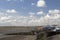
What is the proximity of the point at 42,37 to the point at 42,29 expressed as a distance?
5173mm

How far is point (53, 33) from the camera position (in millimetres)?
31781

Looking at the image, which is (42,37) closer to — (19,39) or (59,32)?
(19,39)

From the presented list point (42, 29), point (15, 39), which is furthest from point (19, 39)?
point (42, 29)

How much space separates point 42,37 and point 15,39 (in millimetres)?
7603

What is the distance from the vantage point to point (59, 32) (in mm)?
33156

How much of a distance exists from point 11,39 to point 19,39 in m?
1.50

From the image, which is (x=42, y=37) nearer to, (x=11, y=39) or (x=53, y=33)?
(x=11, y=39)

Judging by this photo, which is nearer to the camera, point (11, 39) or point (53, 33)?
point (11, 39)

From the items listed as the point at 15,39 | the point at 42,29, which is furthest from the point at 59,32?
the point at 15,39

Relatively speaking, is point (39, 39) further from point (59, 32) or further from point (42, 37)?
point (59, 32)

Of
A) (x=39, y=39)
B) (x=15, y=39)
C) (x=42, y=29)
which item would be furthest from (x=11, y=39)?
(x=39, y=39)

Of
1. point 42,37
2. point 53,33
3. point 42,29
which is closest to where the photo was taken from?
Result: point 42,37

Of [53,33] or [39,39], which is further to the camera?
[53,33]

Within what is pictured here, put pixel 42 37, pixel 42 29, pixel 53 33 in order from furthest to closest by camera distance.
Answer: pixel 53 33 < pixel 42 29 < pixel 42 37
